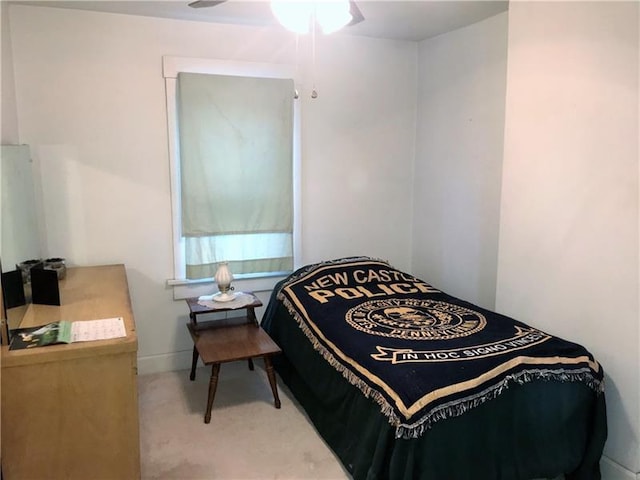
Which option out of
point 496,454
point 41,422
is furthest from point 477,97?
point 41,422

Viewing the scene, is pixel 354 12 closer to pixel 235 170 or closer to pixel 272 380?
pixel 235 170

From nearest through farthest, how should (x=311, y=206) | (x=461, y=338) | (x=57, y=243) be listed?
(x=461, y=338), (x=57, y=243), (x=311, y=206)

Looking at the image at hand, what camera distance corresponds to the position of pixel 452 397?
6.61ft

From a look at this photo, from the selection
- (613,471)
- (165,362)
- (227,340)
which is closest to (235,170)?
(227,340)

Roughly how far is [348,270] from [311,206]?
613 mm

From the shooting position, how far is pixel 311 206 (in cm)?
378

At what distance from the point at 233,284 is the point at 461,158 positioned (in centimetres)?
183

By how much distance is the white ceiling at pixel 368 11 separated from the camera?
9.52 feet

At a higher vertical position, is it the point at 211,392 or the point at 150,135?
the point at 150,135

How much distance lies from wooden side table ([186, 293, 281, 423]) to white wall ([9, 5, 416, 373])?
0.39 m

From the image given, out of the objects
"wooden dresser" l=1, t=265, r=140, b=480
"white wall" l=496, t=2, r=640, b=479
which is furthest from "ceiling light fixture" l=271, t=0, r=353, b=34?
"wooden dresser" l=1, t=265, r=140, b=480

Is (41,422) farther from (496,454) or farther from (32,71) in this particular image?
(32,71)

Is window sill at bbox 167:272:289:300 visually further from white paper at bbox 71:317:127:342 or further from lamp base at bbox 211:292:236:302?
white paper at bbox 71:317:127:342

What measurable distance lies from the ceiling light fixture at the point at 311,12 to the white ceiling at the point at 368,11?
866mm
